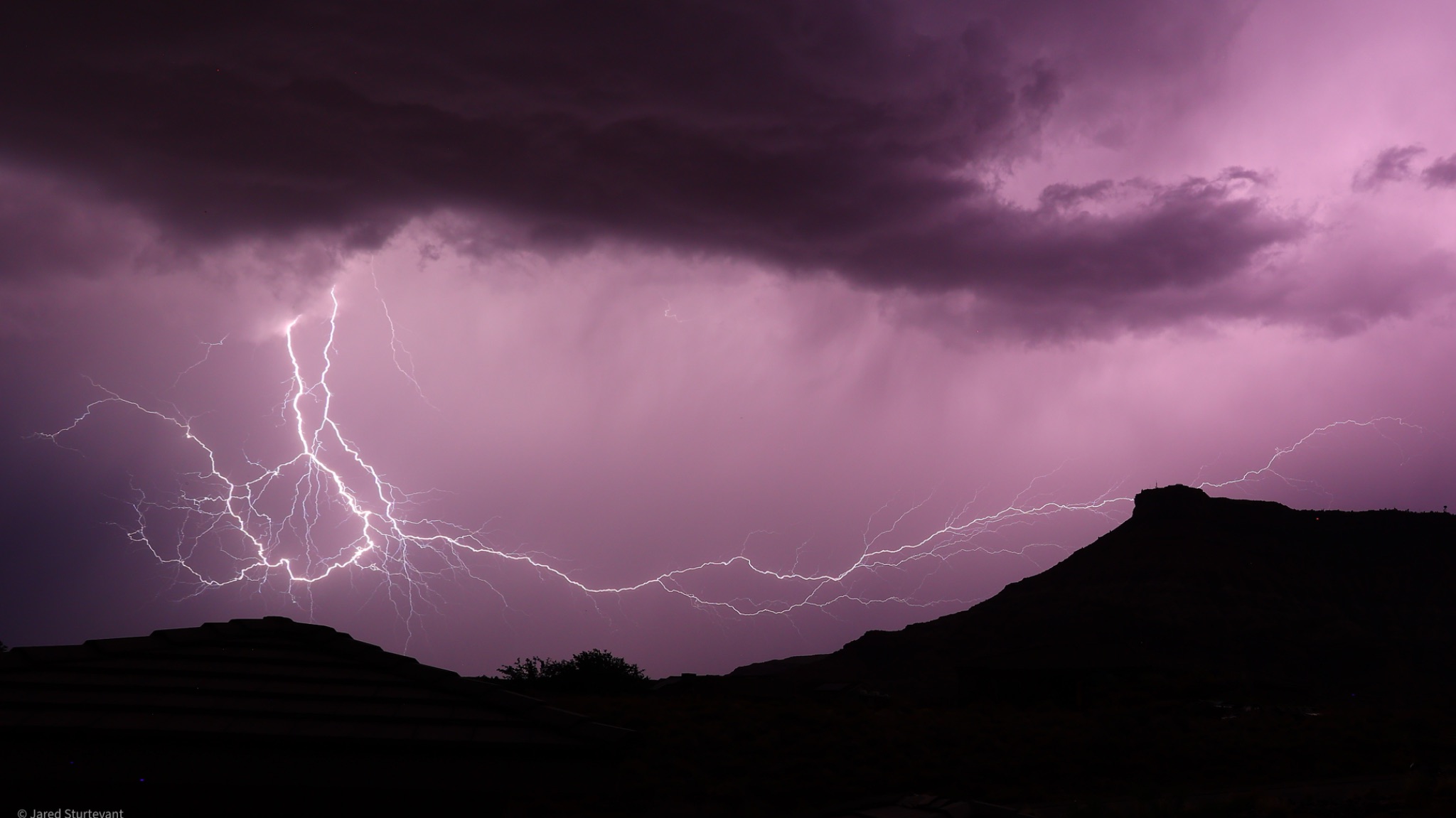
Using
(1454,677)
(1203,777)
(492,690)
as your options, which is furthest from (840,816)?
(1454,677)

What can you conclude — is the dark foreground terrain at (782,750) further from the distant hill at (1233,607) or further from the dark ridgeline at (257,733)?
the distant hill at (1233,607)

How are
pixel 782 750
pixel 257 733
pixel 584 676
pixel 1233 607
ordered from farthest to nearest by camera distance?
1. pixel 1233 607
2. pixel 584 676
3. pixel 782 750
4. pixel 257 733

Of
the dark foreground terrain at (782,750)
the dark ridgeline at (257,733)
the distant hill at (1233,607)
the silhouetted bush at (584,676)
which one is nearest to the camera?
the dark ridgeline at (257,733)

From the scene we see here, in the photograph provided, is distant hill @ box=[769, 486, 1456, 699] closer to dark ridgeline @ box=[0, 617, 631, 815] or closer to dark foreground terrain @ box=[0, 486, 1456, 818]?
dark foreground terrain @ box=[0, 486, 1456, 818]

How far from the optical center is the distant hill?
6975 centimetres

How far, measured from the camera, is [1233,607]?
8100 cm

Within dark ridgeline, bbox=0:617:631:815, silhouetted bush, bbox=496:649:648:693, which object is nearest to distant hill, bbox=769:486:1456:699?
silhouetted bush, bbox=496:649:648:693

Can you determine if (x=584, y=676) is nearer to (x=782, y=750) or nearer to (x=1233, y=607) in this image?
(x=782, y=750)

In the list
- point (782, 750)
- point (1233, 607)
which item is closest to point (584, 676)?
point (782, 750)

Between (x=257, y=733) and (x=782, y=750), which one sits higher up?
(x=257, y=733)

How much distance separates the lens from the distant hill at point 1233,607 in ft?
229

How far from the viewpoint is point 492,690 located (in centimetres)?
892

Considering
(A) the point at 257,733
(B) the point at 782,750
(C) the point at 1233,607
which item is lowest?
(B) the point at 782,750

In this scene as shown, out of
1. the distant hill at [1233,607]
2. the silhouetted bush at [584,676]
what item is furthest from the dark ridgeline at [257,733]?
the distant hill at [1233,607]
